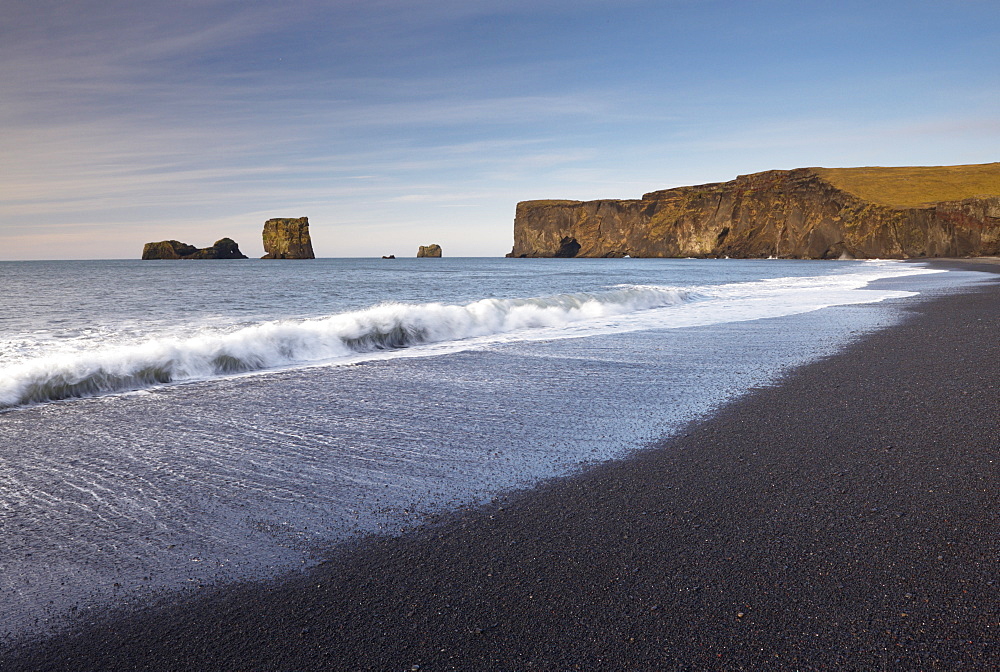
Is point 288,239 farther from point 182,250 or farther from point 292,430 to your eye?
point 292,430

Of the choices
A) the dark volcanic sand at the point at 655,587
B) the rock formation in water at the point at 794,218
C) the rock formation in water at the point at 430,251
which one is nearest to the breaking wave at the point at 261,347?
the dark volcanic sand at the point at 655,587

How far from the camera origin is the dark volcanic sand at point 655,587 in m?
1.91

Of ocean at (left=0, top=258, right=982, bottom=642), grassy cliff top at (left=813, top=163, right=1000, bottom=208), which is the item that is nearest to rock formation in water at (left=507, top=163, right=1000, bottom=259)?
grassy cliff top at (left=813, top=163, right=1000, bottom=208)

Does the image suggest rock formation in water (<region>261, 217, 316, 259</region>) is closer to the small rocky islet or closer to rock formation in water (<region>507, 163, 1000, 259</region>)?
the small rocky islet

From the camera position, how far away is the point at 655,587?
7.41ft

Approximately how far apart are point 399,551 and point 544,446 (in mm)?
1748

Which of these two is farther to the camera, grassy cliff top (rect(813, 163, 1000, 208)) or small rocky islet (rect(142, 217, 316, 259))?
small rocky islet (rect(142, 217, 316, 259))

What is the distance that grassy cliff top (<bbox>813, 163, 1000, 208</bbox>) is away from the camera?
295 feet

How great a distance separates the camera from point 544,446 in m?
4.25

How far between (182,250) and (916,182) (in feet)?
438

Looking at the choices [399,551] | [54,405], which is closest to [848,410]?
[399,551]

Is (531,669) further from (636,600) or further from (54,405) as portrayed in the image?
(54,405)

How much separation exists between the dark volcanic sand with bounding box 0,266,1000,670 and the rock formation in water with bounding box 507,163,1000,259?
266 ft

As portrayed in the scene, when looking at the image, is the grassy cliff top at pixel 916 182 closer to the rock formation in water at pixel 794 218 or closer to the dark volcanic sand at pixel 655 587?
the rock formation in water at pixel 794 218
